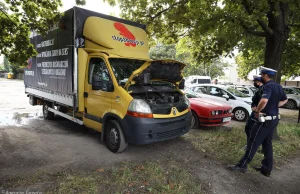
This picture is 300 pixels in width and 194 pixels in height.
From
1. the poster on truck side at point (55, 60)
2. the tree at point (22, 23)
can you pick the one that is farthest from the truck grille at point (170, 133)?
the tree at point (22, 23)

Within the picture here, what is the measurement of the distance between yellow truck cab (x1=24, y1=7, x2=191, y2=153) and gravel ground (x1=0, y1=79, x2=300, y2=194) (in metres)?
0.47

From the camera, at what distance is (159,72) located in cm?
520

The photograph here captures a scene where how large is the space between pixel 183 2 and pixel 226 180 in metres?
6.20

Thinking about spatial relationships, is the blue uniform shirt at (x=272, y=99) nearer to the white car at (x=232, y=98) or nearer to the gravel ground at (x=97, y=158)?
the gravel ground at (x=97, y=158)

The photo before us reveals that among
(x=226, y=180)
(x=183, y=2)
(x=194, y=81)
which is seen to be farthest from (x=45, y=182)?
(x=194, y=81)

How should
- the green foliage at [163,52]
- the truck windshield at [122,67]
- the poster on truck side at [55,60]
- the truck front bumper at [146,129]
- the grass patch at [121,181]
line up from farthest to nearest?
1. the green foliage at [163,52]
2. the poster on truck side at [55,60]
3. the truck windshield at [122,67]
4. the truck front bumper at [146,129]
5. the grass patch at [121,181]

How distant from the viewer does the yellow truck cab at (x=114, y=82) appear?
15.0 ft

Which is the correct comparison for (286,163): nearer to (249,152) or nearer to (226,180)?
(249,152)

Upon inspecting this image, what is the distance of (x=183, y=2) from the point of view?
779cm

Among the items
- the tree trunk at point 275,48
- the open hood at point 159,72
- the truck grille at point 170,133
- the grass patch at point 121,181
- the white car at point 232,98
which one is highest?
the tree trunk at point 275,48

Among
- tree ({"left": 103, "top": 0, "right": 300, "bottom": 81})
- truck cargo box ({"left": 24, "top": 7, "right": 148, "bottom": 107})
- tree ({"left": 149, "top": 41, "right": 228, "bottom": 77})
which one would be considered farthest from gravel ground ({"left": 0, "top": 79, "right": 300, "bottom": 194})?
tree ({"left": 149, "top": 41, "right": 228, "bottom": 77})

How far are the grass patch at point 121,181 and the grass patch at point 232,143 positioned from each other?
58.3 inches

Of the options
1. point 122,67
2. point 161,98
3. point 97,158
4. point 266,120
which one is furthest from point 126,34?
point 266,120

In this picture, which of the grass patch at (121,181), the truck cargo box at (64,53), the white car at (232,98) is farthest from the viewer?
the white car at (232,98)
